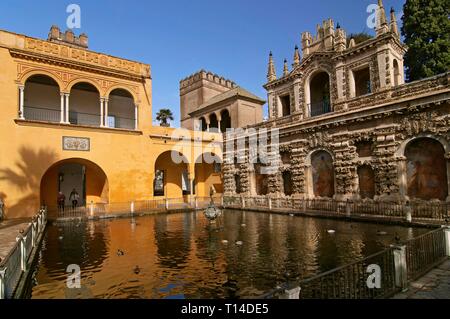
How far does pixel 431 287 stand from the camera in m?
5.71

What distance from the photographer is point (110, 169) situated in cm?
2092

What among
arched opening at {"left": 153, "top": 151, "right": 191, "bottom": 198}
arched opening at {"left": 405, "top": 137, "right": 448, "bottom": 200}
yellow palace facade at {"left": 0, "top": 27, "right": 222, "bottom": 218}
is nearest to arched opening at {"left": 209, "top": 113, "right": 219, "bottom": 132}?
yellow palace facade at {"left": 0, "top": 27, "right": 222, "bottom": 218}

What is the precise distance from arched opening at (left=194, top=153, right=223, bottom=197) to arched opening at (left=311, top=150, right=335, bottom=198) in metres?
11.9

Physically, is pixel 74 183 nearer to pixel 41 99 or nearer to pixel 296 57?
pixel 41 99

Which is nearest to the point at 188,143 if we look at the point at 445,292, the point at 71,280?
the point at 71,280

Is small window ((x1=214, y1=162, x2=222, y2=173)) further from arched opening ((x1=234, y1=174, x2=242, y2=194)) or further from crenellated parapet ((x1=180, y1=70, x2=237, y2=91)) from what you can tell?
crenellated parapet ((x1=180, y1=70, x2=237, y2=91))

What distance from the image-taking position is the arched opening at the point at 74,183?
2098 centimetres

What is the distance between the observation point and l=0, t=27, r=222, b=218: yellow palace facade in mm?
17688

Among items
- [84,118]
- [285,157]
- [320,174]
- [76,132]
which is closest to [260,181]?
[285,157]

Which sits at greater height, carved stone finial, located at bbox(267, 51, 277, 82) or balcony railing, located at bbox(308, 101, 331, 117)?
carved stone finial, located at bbox(267, 51, 277, 82)
